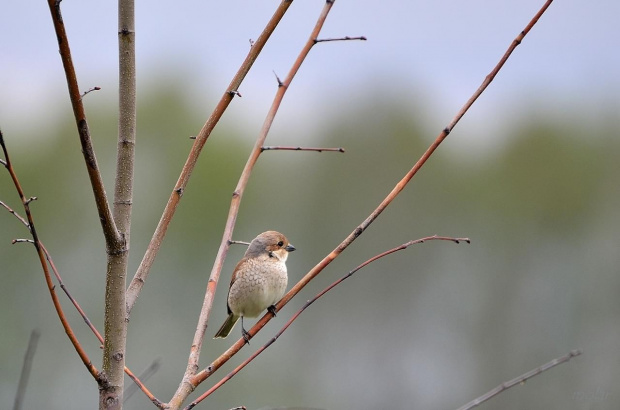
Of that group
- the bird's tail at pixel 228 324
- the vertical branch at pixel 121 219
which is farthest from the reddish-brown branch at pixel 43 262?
the bird's tail at pixel 228 324

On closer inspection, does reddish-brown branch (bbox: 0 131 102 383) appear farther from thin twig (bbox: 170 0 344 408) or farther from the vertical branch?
thin twig (bbox: 170 0 344 408)

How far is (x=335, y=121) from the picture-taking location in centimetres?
2319

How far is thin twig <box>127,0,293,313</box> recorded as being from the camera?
1964mm

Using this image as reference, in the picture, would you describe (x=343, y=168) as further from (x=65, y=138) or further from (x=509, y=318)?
(x=65, y=138)

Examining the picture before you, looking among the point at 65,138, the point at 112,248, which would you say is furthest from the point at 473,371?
the point at 112,248

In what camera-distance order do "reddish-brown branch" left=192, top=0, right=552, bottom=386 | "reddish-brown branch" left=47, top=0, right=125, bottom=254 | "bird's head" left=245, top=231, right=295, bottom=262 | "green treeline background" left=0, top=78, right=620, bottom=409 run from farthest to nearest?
"green treeline background" left=0, top=78, right=620, bottom=409 < "bird's head" left=245, top=231, right=295, bottom=262 < "reddish-brown branch" left=192, top=0, right=552, bottom=386 < "reddish-brown branch" left=47, top=0, right=125, bottom=254

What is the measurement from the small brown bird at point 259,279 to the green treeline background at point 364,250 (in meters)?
14.9

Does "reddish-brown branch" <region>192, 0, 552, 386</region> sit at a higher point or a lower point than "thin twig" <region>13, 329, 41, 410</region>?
higher

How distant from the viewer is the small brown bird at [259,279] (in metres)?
4.50

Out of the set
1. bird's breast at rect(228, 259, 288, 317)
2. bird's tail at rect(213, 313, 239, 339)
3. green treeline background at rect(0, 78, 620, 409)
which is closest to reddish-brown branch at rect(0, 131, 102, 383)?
bird's breast at rect(228, 259, 288, 317)

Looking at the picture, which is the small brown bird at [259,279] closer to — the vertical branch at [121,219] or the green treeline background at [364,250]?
the vertical branch at [121,219]

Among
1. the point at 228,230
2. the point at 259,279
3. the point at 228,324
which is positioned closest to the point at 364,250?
the point at 228,324

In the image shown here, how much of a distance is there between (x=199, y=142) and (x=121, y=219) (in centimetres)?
33

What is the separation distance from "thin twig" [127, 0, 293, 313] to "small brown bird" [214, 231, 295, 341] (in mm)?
2467
